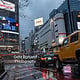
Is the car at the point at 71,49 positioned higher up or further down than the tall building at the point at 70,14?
further down

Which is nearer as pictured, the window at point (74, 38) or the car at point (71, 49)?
the car at point (71, 49)

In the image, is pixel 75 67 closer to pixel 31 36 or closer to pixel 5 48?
pixel 5 48

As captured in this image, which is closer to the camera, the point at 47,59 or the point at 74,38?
the point at 74,38

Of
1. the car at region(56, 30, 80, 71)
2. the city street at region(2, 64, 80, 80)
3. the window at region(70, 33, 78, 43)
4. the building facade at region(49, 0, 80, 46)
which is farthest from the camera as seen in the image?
the building facade at region(49, 0, 80, 46)

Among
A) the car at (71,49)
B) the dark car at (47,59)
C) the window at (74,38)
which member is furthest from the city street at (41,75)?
the dark car at (47,59)

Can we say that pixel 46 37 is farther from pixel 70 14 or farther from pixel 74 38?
pixel 74 38

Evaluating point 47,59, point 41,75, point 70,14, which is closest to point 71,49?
point 41,75

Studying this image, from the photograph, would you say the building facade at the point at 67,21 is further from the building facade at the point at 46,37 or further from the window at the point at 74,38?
the window at the point at 74,38

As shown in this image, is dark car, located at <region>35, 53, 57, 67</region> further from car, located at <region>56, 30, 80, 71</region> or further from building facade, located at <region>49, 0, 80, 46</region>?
building facade, located at <region>49, 0, 80, 46</region>

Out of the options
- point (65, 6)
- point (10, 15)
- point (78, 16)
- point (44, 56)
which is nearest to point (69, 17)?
point (78, 16)

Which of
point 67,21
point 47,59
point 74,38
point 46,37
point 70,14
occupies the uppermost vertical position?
point 70,14

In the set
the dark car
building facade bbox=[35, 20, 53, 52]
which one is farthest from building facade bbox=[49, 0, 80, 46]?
the dark car

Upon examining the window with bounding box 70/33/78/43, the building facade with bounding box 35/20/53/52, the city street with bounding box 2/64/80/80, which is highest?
the building facade with bounding box 35/20/53/52

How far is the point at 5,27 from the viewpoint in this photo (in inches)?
3442
